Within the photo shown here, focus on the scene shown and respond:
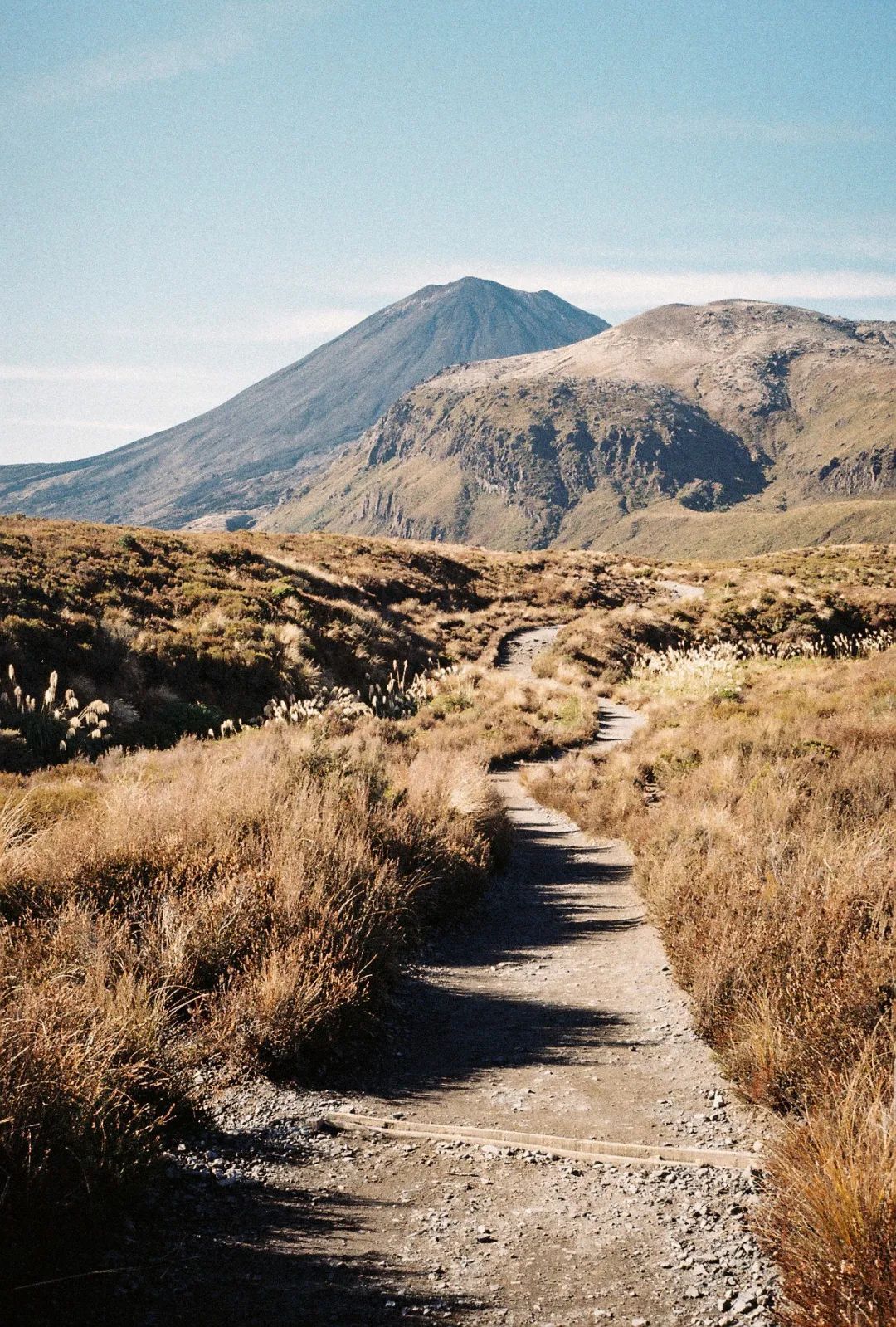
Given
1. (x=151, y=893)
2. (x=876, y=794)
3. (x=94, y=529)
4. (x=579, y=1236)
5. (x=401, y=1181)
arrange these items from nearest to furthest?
(x=579, y=1236)
(x=401, y=1181)
(x=151, y=893)
(x=876, y=794)
(x=94, y=529)

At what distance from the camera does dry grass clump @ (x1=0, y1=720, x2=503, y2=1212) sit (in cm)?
351

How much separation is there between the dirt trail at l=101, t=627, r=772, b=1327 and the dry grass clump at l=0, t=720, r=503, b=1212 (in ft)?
1.42

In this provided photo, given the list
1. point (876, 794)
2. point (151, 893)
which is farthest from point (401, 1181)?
point (876, 794)

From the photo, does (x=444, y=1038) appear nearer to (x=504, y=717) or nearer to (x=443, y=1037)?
(x=443, y=1037)

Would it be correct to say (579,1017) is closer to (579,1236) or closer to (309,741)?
(579,1236)

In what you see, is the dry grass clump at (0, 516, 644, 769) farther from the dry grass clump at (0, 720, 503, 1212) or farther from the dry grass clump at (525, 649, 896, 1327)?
the dry grass clump at (525, 649, 896, 1327)

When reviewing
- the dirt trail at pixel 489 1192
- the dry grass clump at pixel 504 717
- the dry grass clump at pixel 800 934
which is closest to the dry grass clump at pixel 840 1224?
the dry grass clump at pixel 800 934

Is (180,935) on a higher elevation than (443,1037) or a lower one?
higher

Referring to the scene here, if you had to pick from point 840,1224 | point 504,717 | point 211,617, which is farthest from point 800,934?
point 211,617

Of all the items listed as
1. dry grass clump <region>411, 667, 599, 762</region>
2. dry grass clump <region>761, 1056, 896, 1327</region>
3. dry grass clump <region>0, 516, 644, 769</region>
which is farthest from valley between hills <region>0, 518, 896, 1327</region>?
dry grass clump <region>0, 516, 644, 769</region>

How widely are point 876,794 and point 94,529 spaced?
104ft

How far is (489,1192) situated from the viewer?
3945 millimetres

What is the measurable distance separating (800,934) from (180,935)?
13.9 feet

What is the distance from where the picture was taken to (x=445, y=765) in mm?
12258
